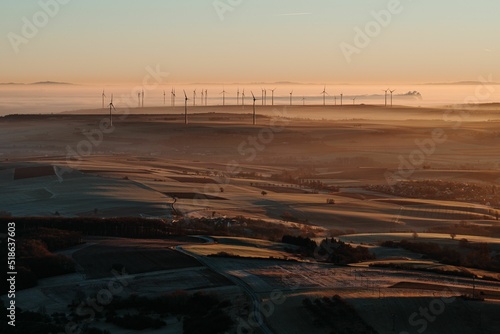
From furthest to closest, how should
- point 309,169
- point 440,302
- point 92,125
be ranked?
point 92,125, point 309,169, point 440,302

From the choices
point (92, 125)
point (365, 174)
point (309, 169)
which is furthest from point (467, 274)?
point (92, 125)

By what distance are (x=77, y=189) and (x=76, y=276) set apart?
25.5 m

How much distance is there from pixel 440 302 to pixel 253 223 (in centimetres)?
2030

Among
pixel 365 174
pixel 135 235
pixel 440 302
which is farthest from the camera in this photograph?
pixel 365 174

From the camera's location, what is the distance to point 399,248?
43.8 m

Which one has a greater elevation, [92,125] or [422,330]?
[92,125]

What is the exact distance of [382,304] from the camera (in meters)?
29.5

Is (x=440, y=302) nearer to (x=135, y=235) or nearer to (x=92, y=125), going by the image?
(x=135, y=235)

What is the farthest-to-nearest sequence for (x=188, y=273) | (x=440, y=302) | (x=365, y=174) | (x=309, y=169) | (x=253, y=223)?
(x=309, y=169) < (x=365, y=174) < (x=253, y=223) < (x=188, y=273) < (x=440, y=302)

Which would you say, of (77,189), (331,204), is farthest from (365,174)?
(77,189)

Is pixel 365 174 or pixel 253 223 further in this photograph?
pixel 365 174

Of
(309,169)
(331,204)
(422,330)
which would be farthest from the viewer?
(309,169)

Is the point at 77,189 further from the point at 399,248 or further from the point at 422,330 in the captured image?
the point at 422,330

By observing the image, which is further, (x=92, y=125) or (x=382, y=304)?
(x=92, y=125)
